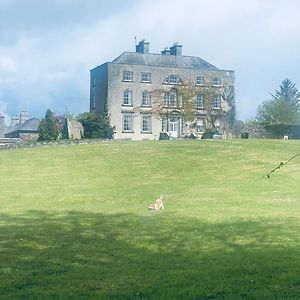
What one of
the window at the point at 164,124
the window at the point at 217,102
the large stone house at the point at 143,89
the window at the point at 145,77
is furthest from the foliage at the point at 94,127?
the window at the point at 217,102

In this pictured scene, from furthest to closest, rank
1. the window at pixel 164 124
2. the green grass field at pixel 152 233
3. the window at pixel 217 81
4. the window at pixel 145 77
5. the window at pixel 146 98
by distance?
the window at pixel 217 81, the window at pixel 145 77, the window at pixel 146 98, the window at pixel 164 124, the green grass field at pixel 152 233

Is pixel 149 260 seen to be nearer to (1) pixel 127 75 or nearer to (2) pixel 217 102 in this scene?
(1) pixel 127 75

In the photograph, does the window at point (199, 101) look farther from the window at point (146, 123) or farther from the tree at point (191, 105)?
the window at point (146, 123)

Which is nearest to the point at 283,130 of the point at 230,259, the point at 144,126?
the point at 144,126

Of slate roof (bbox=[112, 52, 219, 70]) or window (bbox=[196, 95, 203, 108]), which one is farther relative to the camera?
slate roof (bbox=[112, 52, 219, 70])

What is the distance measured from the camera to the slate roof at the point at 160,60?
7769 centimetres

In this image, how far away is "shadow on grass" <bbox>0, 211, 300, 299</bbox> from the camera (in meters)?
8.49

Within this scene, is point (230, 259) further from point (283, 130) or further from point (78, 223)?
point (283, 130)

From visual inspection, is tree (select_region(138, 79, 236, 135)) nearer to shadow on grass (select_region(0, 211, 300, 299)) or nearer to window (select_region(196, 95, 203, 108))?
window (select_region(196, 95, 203, 108))

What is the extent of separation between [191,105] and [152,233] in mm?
62604

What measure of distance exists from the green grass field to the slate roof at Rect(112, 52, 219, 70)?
44.5 meters

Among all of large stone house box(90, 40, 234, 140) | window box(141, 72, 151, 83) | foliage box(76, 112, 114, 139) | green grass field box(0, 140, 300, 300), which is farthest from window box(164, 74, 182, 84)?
green grass field box(0, 140, 300, 300)

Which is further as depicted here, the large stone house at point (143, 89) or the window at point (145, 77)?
the window at point (145, 77)

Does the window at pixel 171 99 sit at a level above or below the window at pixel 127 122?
above
